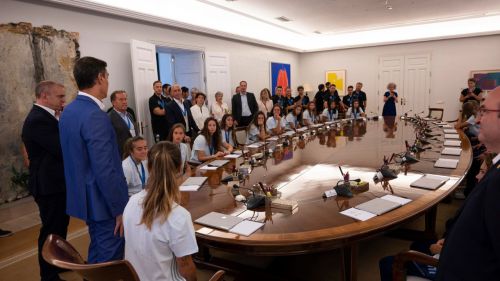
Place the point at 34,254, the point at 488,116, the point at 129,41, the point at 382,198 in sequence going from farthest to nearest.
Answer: the point at 129,41 < the point at 34,254 < the point at 382,198 < the point at 488,116

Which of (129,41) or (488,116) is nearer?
(488,116)

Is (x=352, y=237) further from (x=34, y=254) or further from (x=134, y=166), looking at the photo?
(x=34, y=254)

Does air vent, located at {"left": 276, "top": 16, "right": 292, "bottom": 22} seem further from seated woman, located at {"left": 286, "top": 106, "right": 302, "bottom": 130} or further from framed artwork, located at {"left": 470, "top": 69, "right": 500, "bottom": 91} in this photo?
framed artwork, located at {"left": 470, "top": 69, "right": 500, "bottom": 91}

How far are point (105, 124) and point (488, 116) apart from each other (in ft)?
5.56

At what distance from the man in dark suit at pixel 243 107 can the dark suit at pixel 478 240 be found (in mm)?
5918

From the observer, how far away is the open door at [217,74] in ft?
22.6

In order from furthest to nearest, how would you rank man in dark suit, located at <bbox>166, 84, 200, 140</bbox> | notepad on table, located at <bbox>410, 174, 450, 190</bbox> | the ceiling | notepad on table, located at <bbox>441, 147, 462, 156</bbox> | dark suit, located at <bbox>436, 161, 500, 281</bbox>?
the ceiling, man in dark suit, located at <bbox>166, 84, 200, 140</bbox>, notepad on table, located at <bbox>441, 147, 462, 156</bbox>, notepad on table, located at <bbox>410, 174, 450, 190</bbox>, dark suit, located at <bbox>436, 161, 500, 281</bbox>

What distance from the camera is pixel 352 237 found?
1604 mm

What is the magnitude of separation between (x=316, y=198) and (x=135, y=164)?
145cm

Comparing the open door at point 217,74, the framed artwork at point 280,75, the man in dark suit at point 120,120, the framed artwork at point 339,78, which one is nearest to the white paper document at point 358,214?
the man in dark suit at point 120,120

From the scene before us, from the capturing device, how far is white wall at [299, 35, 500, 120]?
8766 millimetres

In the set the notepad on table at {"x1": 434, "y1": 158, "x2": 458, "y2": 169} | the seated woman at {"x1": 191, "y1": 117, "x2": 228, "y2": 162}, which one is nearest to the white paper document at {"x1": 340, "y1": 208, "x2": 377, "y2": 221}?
the notepad on table at {"x1": 434, "y1": 158, "x2": 458, "y2": 169}

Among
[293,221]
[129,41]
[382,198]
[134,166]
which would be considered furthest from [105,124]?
[129,41]

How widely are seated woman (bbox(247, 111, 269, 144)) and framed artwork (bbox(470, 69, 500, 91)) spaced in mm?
7035
